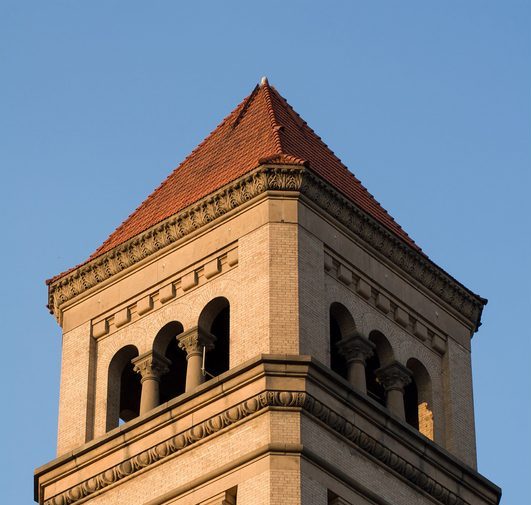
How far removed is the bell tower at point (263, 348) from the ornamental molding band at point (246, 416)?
0.13ft

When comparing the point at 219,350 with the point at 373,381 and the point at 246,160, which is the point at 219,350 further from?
the point at 246,160

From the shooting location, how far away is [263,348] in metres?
49.2

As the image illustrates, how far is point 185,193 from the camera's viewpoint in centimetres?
5441

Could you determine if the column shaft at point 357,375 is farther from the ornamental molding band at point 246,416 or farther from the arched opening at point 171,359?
the arched opening at point 171,359

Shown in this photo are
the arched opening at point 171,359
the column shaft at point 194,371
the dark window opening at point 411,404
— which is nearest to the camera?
the column shaft at point 194,371

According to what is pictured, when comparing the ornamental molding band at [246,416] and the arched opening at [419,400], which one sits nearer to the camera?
the ornamental molding band at [246,416]

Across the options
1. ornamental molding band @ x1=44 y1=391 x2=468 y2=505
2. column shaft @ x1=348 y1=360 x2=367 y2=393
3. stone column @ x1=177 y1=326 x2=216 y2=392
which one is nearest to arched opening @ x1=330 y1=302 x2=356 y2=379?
column shaft @ x1=348 y1=360 x2=367 y2=393

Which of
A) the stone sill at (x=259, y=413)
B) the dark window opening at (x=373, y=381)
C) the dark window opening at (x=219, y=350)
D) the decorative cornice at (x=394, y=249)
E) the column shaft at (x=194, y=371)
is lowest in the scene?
the stone sill at (x=259, y=413)

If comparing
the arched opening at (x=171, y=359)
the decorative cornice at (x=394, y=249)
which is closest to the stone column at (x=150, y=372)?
the arched opening at (x=171, y=359)

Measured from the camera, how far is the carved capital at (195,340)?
5094 cm

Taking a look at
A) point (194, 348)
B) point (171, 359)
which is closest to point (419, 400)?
point (194, 348)

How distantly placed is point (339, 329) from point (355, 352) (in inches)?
36.2

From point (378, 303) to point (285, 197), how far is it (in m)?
3.03

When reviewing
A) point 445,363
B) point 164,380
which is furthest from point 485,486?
point 164,380
